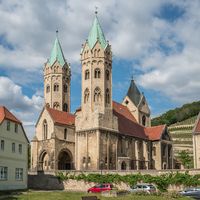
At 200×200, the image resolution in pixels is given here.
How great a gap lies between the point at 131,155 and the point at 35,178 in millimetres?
21581

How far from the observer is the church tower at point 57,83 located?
283ft

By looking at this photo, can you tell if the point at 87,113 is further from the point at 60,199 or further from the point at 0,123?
the point at 60,199

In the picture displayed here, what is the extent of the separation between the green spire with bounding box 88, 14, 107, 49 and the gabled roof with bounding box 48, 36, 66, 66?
592 inches

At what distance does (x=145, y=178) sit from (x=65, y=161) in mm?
23953

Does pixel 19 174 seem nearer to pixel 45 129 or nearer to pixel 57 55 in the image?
pixel 45 129

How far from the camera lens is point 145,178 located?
172ft

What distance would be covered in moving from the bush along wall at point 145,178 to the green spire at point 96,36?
82.9 feet

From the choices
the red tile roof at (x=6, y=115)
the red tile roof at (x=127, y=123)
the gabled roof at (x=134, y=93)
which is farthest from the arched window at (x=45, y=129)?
the gabled roof at (x=134, y=93)

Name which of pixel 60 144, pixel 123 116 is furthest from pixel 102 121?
pixel 123 116

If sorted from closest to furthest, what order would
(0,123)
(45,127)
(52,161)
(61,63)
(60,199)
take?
(60,199)
(0,123)
(52,161)
(45,127)
(61,63)

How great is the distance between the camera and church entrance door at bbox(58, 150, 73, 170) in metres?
71.8

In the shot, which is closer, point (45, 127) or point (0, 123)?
point (0, 123)

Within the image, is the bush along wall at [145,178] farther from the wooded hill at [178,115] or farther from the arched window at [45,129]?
the wooded hill at [178,115]

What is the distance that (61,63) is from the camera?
88.2m
